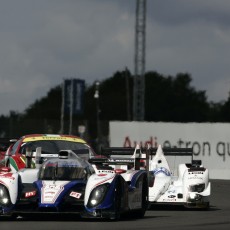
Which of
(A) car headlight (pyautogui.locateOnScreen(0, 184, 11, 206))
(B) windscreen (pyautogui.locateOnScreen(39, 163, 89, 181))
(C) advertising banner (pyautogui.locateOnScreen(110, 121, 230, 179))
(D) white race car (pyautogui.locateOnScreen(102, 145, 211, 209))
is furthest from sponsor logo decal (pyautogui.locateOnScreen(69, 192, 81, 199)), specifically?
(C) advertising banner (pyautogui.locateOnScreen(110, 121, 230, 179))

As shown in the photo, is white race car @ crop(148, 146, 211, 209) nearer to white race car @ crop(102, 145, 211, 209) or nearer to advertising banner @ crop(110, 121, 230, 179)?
white race car @ crop(102, 145, 211, 209)

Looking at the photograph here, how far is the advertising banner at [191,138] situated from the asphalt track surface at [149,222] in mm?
19455

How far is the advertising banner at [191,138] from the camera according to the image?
40.1 meters

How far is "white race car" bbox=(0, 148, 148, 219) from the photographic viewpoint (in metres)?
16.5

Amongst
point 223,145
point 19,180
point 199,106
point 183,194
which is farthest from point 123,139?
point 199,106

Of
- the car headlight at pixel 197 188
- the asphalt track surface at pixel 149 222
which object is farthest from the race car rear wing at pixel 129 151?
the asphalt track surface at pixel 149 222

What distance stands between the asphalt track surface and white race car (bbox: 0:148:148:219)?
7.6 inches

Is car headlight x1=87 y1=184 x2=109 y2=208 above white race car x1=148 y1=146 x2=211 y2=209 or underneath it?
underneath

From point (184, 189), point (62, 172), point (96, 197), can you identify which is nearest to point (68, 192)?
point (96, 197)

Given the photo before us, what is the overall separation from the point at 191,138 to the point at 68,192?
25191 millimetres

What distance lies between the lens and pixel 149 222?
55.9ft

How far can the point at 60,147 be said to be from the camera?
2358 cm

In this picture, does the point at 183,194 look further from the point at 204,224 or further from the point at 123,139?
the point at 123,139

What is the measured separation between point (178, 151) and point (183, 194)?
169 cm
